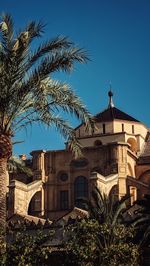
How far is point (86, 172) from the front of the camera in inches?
1759

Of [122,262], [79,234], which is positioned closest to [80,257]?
[79,234]

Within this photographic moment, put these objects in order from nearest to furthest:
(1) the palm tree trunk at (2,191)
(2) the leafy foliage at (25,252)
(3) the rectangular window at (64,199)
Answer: (2) the leafy foliage at (25,252), (1) the palm tree trunk at (2,191), (3) the rectangular window at (64,199)

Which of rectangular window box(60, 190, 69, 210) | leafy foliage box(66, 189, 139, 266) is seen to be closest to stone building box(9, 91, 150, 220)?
rectangular window box(60, 190, 69, 210)

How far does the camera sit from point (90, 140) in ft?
155

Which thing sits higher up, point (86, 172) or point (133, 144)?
point (133, 144)

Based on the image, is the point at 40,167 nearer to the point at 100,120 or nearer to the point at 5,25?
the point at 100,120

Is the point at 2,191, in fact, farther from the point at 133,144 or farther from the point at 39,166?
the point at 133,144

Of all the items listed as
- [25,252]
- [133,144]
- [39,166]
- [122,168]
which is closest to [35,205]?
[39,166]

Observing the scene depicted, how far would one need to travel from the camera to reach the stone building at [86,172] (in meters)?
41.6

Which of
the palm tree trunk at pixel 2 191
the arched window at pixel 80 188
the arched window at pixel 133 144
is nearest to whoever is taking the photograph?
the palm tree trunk at pixel 2 191

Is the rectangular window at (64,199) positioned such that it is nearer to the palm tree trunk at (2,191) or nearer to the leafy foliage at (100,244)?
the leafy foliage at (100,244)

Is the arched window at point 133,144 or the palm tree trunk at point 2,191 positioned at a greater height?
the arched window at point 133,144

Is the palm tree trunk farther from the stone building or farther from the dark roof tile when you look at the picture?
the dark roof tile

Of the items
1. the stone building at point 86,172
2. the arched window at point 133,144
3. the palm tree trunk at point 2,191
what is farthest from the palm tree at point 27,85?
the arched window at point 133,144
